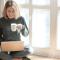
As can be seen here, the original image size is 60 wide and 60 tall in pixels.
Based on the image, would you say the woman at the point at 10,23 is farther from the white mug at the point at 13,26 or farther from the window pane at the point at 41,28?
the window pane at the point at 41,28

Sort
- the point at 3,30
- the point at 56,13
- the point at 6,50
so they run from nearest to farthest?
the point at 6,50, the point at 3,30, the point at 56,13

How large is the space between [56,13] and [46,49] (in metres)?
0.41

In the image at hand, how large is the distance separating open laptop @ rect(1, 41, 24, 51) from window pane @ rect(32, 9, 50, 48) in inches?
16.9

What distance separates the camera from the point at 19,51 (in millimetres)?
1701

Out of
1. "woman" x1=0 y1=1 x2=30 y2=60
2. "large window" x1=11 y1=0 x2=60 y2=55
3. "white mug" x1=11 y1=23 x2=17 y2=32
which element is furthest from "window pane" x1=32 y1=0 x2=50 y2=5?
"white mug" x1=11 y1=23 x2=17 y2=32

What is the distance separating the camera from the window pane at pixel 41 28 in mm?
2078

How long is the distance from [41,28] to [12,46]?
0.53 m

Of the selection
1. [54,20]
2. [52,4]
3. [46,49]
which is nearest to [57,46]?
[46,49]

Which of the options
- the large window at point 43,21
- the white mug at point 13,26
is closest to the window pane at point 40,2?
the large window at point 43,21

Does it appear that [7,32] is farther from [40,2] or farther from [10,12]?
[40,2]

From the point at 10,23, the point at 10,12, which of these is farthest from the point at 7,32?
the point at 10,12

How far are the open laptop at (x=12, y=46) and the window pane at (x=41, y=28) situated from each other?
1.41 feet

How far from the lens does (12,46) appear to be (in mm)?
1690

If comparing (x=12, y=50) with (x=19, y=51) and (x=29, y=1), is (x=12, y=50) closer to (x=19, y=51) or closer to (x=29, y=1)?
(x=19, y=51)
